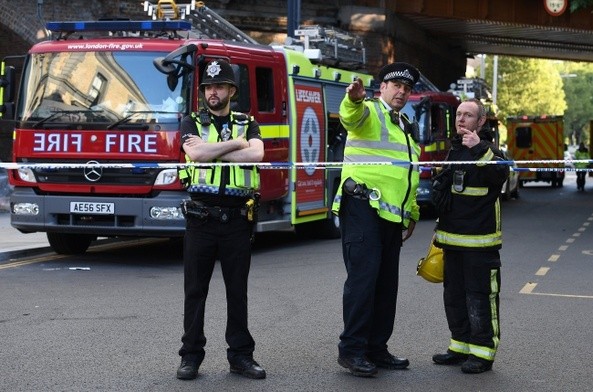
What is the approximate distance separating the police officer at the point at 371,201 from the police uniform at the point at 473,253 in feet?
1.03

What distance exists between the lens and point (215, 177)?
7098mm

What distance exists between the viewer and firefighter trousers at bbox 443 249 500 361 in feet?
24.2

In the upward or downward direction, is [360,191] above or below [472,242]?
above

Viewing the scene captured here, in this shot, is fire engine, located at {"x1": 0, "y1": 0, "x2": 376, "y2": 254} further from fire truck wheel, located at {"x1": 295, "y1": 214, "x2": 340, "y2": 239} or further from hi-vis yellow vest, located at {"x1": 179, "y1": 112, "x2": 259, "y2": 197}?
hi-vis yellow vest, located at {"x1": 179, "y1": 112, "x2": 259, "y2": 197}

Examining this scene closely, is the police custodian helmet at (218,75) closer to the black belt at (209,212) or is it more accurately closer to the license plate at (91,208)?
the black belt at (209,212)

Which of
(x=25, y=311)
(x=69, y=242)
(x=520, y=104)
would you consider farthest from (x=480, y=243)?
(x=520, y=104)

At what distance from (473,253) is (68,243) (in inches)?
319

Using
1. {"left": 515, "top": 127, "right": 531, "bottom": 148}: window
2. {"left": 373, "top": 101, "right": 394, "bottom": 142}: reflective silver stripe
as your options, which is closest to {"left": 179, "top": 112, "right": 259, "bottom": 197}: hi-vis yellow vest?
{"left": 373, "top": 101, "right": 394, "bottom": 142}: reflective silver stripe

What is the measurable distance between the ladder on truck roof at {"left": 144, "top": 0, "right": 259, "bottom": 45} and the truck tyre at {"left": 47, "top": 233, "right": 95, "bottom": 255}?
120 inches

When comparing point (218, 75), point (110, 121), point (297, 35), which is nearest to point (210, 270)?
point (218, 75)

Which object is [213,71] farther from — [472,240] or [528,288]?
[528,288]

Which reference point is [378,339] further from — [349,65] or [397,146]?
[349,65]

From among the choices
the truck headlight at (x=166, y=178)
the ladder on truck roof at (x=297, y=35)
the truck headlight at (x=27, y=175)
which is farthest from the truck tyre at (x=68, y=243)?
the ladder on truck roof at (x=297, y=35)

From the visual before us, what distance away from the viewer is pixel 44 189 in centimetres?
1337
